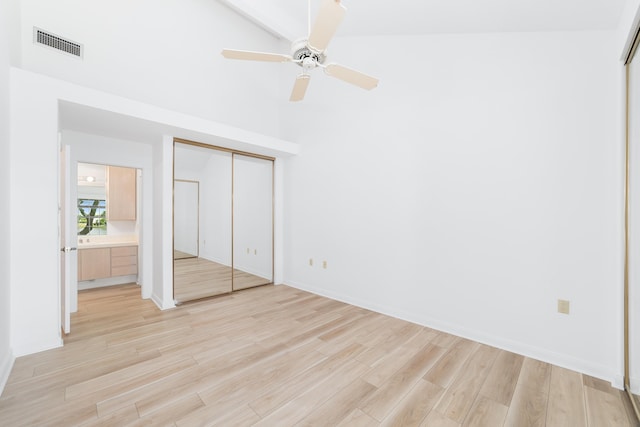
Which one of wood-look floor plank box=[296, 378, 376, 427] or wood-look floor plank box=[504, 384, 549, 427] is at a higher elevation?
wood-look floor plank box=[296, 378, 376, 427]

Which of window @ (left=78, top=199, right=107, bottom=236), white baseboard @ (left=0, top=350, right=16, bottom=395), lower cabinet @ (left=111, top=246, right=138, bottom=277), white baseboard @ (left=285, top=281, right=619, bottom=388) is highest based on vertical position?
window @ (left=78, top=199, right=107, bottom=236)

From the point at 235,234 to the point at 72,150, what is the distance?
2281 mm

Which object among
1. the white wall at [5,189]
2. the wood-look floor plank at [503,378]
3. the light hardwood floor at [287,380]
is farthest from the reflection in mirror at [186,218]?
the wood-look floor plank at [503,378]

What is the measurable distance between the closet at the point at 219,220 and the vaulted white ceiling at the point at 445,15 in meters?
1.87

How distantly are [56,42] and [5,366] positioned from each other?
284 centimetres

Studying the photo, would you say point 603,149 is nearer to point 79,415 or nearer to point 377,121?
point 377,121

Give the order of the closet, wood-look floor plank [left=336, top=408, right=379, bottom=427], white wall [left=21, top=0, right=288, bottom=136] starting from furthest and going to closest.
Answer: the closet
white wall [left=21, top=0, right=288, bottom=136]
wood-look floor plank [left=336, top=408, right=379, bottom=427]

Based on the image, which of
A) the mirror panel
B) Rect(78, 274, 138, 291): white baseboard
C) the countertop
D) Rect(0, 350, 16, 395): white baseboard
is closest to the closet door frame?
the mirror panel

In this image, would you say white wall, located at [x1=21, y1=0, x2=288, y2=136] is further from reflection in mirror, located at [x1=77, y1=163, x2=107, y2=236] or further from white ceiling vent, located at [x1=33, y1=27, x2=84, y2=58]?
reflection in mirror, located at [x1=77, y1=163, x2=107, y2=236]

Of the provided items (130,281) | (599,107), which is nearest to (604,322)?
(599,107)

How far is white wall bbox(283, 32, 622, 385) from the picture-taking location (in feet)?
7.25

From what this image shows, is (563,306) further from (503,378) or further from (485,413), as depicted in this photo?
(485,413)

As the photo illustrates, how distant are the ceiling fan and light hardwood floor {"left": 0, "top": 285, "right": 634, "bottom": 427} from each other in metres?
2.32

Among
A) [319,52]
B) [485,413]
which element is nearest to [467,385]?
[485,413]
